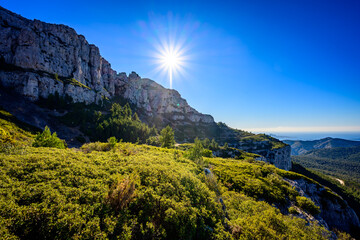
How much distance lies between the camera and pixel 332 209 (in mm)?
21641

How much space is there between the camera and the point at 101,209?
598 cm

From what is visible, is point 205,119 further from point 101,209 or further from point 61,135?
point 101,209

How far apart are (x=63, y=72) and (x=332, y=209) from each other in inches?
5219

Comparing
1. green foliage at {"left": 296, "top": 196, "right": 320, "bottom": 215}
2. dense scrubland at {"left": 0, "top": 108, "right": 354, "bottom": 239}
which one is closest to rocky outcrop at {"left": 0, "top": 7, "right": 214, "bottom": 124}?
dense scrubland at {"left": 0, "top": 108, "right": 354, "bottom": 239}

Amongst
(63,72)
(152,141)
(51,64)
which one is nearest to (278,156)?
(152,141)

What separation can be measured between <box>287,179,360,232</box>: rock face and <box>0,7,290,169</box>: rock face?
3140 inches

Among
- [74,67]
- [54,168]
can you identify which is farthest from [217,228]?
[74,67]

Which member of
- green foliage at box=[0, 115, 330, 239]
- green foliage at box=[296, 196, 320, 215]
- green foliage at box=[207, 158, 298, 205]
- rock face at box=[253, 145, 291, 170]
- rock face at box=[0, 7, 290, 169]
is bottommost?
rock face at box=[253, 145, 291, 170]

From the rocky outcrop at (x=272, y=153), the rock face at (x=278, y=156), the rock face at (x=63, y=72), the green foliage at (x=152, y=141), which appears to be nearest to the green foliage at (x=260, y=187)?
the green foliage at (x=152, y=141)

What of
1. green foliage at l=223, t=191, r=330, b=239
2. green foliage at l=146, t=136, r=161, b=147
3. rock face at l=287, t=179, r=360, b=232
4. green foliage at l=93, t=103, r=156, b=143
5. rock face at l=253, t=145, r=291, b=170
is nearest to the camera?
green foliage at l=223, t=191, r=330, b=239

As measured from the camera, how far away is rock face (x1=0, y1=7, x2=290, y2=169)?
64938 mm

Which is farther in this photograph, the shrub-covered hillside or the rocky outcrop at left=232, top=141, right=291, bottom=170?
the rocky outcrop at left=232, top=141, right=291, bottom=170

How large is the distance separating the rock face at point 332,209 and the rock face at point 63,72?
7976 centimetres

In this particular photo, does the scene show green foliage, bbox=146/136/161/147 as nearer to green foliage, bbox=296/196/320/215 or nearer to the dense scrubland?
the dense scrubland
